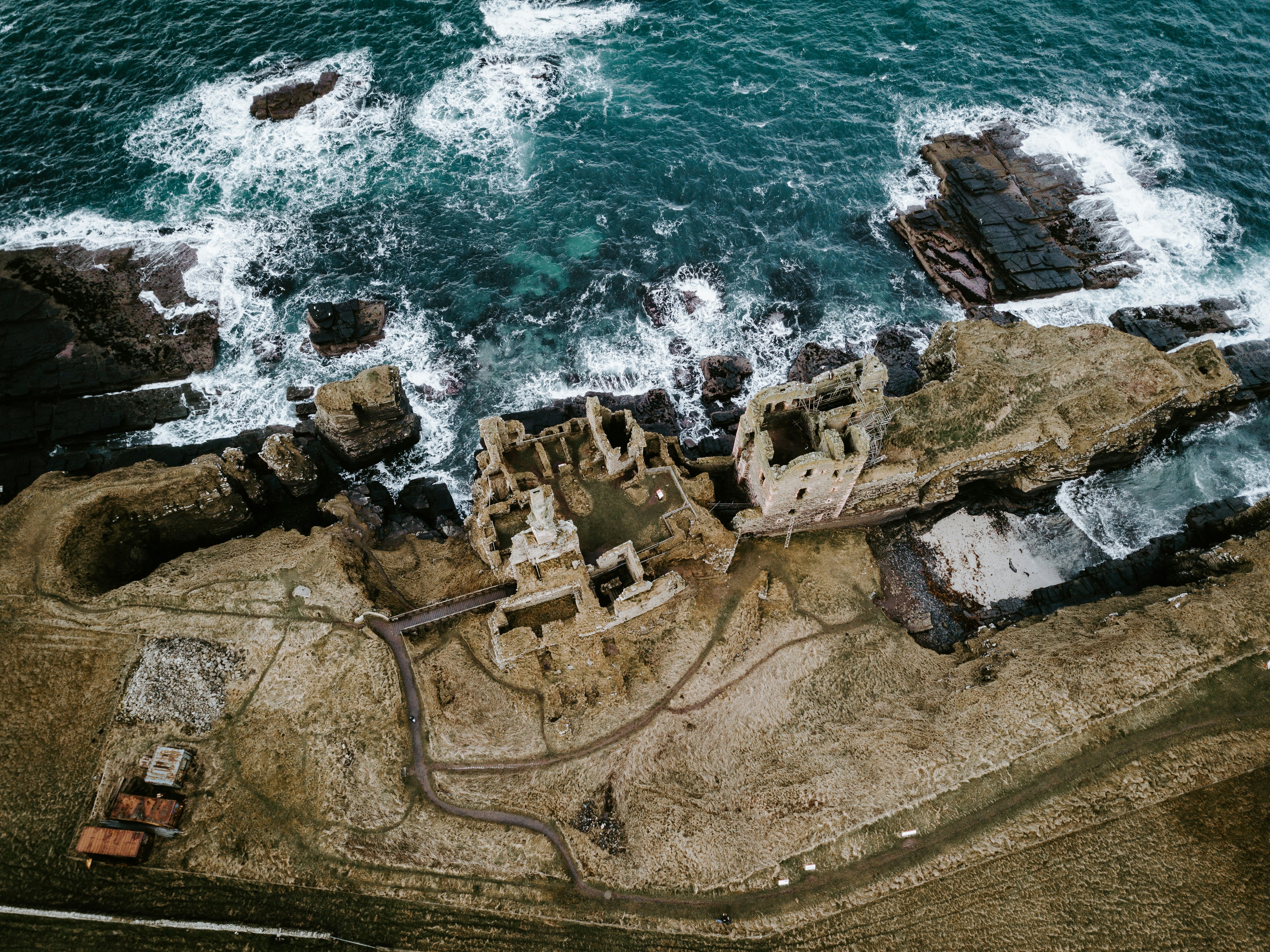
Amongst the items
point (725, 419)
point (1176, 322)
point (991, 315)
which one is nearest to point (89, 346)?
point (725, 419)

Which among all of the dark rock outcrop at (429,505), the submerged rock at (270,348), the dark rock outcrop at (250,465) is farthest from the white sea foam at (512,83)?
the dark rock outcrop at (250,465)

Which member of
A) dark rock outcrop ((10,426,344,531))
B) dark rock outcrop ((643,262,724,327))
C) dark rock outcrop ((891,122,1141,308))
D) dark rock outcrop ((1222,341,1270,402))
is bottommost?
dark rock outcrop ((10,426,344,531))

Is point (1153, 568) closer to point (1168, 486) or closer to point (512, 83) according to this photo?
point (1168, 486)

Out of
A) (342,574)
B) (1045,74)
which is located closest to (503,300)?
(342,574)

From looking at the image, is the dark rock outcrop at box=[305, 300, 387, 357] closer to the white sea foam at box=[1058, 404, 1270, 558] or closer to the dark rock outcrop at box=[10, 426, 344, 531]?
the dark rock outcrop at box=[10, 426, 344, 531]

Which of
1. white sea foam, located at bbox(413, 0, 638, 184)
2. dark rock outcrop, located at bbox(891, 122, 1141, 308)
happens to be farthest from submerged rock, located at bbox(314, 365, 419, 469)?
dark rock outcrop, located at bbox(891, 122, 1141, 308)

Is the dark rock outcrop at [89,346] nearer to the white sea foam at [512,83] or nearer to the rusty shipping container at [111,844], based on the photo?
the white sea foam at [512,83]
